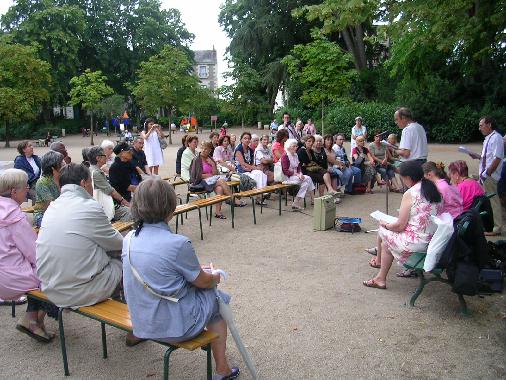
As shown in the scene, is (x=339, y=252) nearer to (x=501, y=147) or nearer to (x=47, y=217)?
(x=501, y=147)

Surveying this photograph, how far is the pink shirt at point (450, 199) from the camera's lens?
5.23m

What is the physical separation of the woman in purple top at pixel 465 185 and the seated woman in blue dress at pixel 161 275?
12.8 feet

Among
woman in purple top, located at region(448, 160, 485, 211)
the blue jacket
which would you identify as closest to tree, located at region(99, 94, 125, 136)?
the blue jacket

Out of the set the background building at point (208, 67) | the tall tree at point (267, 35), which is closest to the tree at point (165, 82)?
the tall tree at point (267, 35)

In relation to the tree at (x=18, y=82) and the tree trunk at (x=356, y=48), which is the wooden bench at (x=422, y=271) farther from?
the tree at (x=18, y=82)

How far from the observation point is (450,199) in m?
5.24

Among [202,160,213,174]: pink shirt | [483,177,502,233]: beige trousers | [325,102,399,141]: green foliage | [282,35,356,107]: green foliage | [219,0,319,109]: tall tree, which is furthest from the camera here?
[219,0,319,109]: tall tree

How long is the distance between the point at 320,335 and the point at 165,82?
26869 mm

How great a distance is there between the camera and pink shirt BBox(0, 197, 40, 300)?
12.7 ft

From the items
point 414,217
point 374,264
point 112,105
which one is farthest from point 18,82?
point 414,217

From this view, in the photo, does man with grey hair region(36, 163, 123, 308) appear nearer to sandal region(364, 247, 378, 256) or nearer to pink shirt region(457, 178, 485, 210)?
sandal region(364, 247, 378, 256)

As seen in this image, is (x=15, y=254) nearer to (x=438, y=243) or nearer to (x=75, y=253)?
(x=75, y=253)

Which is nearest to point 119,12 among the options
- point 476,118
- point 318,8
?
point 476,118

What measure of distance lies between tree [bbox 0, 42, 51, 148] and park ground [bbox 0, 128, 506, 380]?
28.1 m
